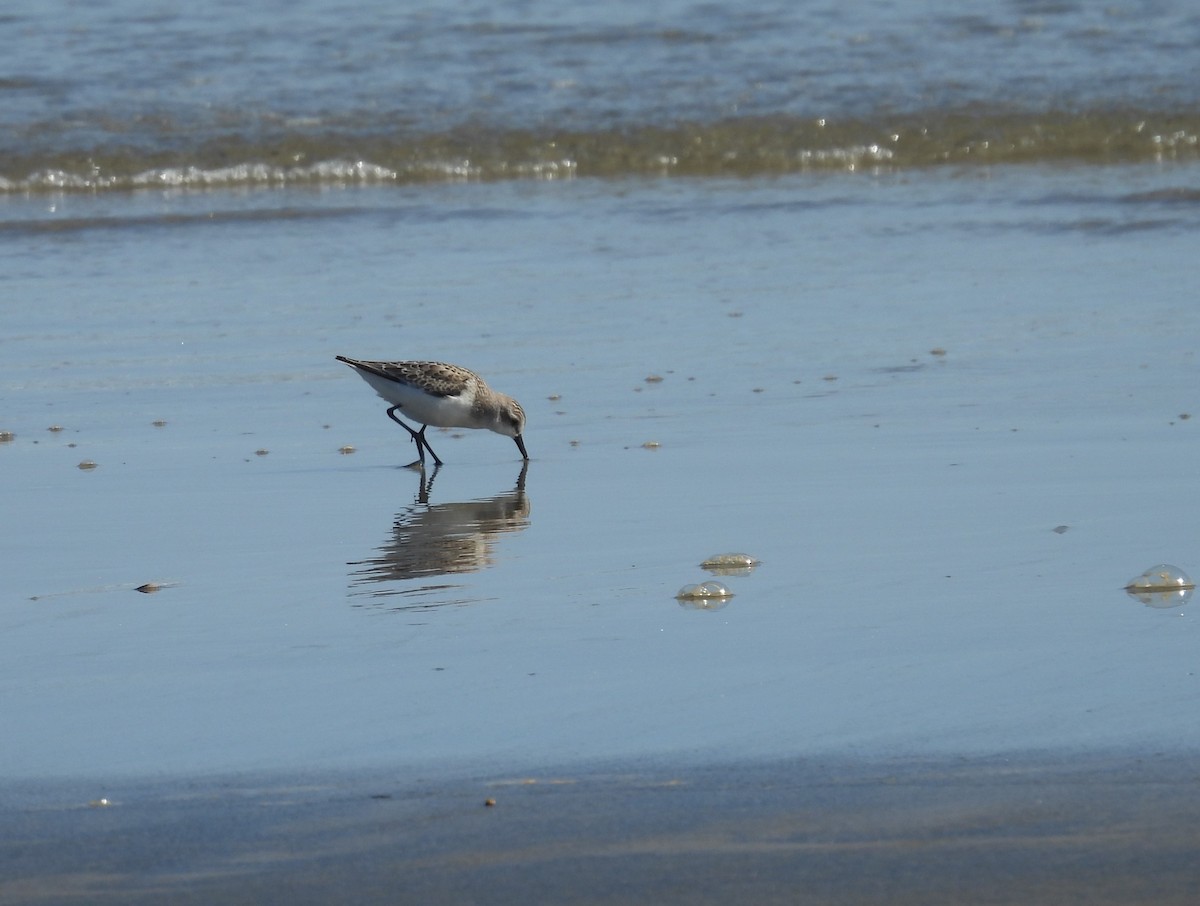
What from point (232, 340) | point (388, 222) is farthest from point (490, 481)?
point (388, 222)

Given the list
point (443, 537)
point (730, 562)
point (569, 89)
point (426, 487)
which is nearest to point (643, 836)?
point (730, 562)

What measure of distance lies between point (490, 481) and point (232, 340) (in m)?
2.31

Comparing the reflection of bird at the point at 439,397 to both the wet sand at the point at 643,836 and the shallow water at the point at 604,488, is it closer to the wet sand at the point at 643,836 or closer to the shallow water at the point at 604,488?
the shallow water at the point at 604,488

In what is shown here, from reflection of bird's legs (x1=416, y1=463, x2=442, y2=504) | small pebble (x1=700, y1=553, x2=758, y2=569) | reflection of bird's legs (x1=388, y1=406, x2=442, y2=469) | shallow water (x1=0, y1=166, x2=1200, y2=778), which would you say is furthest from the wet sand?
reflection of bird's legs (x1=388, y1=406, x2=442, y2=469)

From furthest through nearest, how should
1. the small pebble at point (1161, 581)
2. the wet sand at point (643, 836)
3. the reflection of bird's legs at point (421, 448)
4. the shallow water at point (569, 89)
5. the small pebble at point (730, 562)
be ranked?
the shallow water at point (569, 89)
the reflection of bird's legs at point (421, 448)
the small pebble at point (730, 562)
the small pebble at point (1161, 581)
the wet sand at point (643, 836)

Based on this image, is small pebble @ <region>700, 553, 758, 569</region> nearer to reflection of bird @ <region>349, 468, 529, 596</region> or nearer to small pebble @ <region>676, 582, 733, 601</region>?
small pebble @ <region>676, 582, 733, 601</region>

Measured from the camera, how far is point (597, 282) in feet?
30.1

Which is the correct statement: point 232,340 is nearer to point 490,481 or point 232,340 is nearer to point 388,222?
point 490,481

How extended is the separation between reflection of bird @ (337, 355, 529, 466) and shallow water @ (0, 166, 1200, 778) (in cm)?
14

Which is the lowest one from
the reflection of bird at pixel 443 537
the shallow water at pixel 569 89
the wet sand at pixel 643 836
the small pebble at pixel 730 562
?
the reflection of bird at pixel 443 537

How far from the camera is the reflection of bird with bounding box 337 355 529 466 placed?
6.54m

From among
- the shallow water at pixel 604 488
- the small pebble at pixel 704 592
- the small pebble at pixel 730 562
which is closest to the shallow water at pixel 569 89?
the shallow water at pixel 604 488

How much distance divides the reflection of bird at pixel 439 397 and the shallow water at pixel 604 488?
14 centimetres

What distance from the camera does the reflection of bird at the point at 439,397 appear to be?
21.5 feet
